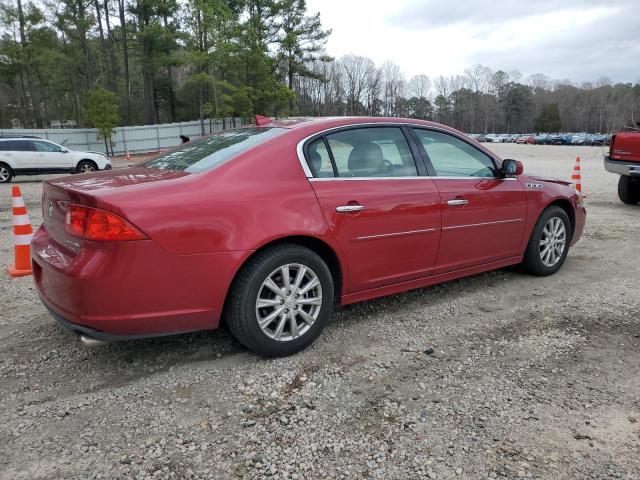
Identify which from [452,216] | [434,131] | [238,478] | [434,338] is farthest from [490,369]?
[434,131]

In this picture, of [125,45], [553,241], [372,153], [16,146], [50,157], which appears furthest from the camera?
[125,45]

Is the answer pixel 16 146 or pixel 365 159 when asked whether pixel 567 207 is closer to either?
pixel 365 159

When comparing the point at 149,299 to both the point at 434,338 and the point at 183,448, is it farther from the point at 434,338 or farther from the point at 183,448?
the point at 434,338

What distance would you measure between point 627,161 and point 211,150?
333 inches

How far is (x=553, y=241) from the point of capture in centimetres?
491

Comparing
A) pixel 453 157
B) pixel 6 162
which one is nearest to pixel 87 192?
pixel 453 157

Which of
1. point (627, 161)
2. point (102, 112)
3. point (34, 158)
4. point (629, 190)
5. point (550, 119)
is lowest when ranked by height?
point (629, 190)

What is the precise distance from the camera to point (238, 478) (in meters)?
2.14

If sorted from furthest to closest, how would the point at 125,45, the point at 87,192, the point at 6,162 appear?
the point at 125,45
the point at 6,162
the point at 87,192

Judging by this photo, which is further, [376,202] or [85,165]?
[85,165]

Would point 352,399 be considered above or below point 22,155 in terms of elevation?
below

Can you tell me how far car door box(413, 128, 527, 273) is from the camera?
3959 mm

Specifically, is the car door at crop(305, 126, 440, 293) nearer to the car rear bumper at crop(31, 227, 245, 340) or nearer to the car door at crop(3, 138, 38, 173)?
the car rear bumper at crop(31, 227, 245, 340)

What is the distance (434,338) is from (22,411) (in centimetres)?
257
